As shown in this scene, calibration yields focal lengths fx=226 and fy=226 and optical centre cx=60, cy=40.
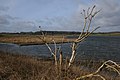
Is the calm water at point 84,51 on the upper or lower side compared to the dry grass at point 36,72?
lower

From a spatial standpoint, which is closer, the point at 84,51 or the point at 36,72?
the point at 36,72

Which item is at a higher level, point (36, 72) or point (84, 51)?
point (36, 72)

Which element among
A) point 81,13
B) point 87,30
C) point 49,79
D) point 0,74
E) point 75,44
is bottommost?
point 0,74

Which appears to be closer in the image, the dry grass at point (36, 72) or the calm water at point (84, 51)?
the dry grass at point (36, 72)

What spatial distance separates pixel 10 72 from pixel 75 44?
443 cm

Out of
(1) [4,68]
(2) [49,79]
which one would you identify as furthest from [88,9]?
(1) [4,68]

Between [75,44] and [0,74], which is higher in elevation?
[75,44]

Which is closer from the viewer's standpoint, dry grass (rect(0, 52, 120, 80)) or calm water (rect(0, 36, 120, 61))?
dry grass (rect(0, 52, 120, 80))

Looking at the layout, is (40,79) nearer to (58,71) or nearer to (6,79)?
(58,71)

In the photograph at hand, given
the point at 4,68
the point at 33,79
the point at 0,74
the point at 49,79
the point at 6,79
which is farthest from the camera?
the point at 4,68

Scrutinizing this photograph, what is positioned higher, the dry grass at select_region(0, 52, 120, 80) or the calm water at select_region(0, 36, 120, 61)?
the dry grass at select_region(0, 52, 120, 80)

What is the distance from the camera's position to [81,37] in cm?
466

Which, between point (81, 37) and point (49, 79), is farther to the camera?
point (49, 79)

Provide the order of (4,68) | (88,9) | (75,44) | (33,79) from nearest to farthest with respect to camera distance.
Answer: (88,9) → (75,44) → (33,79) → (4,68)
